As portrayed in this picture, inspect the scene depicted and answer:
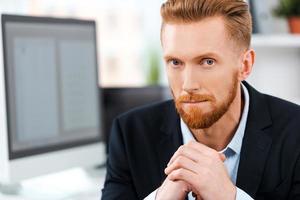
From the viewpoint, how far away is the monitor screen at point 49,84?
1700mm

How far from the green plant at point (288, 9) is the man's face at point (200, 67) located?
4.33 ft

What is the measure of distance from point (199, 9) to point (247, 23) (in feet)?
0.42

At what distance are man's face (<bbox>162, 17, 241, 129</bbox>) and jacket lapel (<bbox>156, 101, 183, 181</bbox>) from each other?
0.55 feet

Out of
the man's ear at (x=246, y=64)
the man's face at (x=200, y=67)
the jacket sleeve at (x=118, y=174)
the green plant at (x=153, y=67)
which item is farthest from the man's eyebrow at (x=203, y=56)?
the green plant at (x=153, y=67)

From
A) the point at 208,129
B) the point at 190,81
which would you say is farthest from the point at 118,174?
the point at 190,81

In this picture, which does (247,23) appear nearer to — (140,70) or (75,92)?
(75,92)

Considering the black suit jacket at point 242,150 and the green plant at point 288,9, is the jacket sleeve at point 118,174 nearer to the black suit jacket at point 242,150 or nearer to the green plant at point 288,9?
the black suit jacket at point 242,150

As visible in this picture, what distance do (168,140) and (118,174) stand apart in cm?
15

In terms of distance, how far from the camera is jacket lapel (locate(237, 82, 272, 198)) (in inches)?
53.5

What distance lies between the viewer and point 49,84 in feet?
5.92

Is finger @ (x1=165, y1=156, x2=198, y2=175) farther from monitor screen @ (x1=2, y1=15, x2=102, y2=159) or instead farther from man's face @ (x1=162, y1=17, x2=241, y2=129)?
monitor screen @ (x1=2, y1=15, x2=102, y2=159)

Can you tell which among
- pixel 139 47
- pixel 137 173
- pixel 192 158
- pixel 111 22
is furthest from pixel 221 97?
pixel 111 22

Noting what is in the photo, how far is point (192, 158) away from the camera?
4.18ft

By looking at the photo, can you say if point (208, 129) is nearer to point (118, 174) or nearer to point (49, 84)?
point (118, 174)
